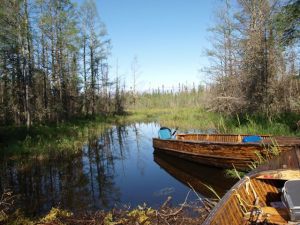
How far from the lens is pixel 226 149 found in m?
10.3

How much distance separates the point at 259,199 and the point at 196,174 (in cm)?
634

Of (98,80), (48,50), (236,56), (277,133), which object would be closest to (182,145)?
(277,133)

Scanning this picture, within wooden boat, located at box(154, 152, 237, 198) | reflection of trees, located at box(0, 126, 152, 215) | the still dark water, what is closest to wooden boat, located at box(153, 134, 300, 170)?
wooden boat, located at box(154, 152, 237, 198)

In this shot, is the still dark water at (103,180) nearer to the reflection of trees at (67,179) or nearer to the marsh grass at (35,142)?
the reflection of trees at (67,179)

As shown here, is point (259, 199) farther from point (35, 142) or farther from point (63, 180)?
point (35, 142)

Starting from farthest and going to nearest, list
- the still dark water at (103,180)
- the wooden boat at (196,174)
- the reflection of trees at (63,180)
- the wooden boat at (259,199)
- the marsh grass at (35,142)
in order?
the marsh grass at (35,142) → the wooden boat at (196,174) → the still dark water at (103,180) → the reflection of trees at (63,180) → the wooden boat at (259,199)

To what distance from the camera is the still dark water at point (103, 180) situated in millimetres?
8203

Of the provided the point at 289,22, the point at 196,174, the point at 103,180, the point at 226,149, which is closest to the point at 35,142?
the point at 103,180

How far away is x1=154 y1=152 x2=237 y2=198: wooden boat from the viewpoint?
8.81 m

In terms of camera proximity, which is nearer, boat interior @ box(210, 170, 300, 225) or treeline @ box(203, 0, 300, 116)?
boat interior @ box(210, 170, 300, 225)

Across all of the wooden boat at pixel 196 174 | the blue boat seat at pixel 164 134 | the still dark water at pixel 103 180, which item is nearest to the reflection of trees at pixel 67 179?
the still dark water at pixel 103 180

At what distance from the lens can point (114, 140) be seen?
20.0 metres

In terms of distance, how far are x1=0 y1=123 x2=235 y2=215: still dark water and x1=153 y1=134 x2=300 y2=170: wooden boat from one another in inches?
17.2

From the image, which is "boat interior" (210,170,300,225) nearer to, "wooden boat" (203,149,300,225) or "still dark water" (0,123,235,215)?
"wooden boat" (203,149,300,225)
